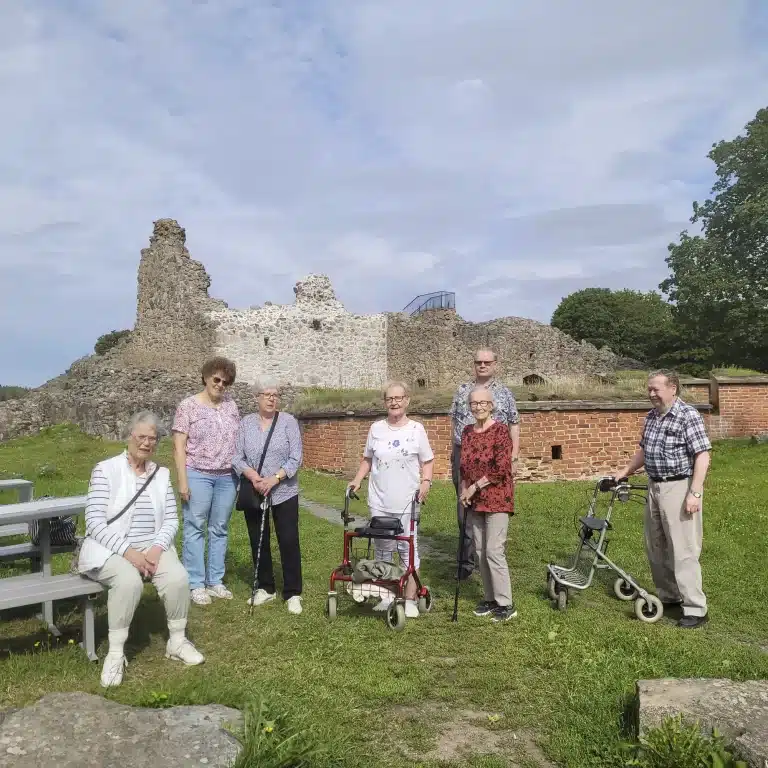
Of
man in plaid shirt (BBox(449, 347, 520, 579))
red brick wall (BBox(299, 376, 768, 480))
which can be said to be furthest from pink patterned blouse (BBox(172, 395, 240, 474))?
red brick wall (BBox(299, 376, 768, 480))

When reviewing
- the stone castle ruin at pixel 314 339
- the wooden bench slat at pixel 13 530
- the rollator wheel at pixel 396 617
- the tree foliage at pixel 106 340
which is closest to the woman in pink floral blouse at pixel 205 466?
the rollator wheel at pixel 396 617

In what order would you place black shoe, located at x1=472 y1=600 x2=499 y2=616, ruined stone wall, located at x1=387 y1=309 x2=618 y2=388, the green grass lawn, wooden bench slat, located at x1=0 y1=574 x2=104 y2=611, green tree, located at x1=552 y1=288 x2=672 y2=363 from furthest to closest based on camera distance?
green tree, located at x1=552 y1=288 x2=672 y2=363
ruined stone wall, located at x1=387 y1=309 x2=618 y2=388
black shoe, located at x1=472 y1=600 x2=499 y2=616
wooden bench slat, located at x1=0 y1=574 x2=104 y2=611
the green grass lawn

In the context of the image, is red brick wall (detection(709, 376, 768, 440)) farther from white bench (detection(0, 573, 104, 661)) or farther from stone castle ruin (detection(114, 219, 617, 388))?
white bench (detection(0, 573, 104, 661))

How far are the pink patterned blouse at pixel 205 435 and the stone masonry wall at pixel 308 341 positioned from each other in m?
15.9

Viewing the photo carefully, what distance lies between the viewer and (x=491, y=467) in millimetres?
5188

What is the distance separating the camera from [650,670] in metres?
4.02

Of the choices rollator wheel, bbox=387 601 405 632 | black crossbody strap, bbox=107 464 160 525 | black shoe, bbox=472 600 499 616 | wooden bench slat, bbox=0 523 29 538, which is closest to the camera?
black crossbody strap, bbox=107 464 160 525

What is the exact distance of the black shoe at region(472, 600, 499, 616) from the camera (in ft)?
17.3

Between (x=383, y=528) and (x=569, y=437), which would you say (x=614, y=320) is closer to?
(x=569, y=437)

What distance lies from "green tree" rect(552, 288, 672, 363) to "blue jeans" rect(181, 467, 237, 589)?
3801 cm

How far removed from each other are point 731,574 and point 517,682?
128 inches

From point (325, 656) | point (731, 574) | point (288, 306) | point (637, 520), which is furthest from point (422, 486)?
point (288, 306)

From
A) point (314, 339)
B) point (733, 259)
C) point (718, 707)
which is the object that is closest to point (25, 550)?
point (718, 707)

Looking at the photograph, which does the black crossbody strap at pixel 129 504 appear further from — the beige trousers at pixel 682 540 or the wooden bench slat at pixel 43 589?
the beige trousers at pixel 682 540
